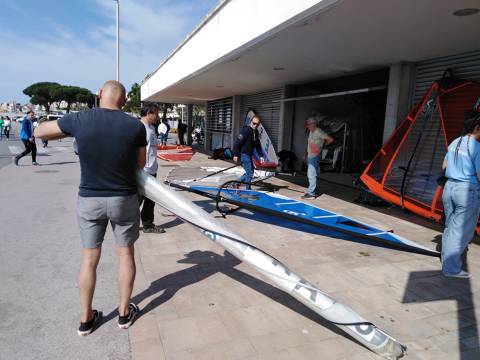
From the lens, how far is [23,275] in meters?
3.42

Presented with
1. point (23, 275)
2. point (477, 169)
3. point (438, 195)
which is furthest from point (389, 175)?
point (23, 275)

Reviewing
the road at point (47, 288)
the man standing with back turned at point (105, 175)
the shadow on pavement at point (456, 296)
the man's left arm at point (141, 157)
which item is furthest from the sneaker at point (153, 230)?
the shadow on pavement at point (456, 296)

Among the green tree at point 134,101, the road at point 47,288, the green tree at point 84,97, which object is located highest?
the green tree at point 84,97

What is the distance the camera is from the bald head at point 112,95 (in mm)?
2422

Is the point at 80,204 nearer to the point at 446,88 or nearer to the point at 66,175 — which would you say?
the point at 446,88

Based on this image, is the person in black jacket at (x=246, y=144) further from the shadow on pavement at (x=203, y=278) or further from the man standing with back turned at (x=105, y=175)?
the man standing with back turned at (x=105, y=175)

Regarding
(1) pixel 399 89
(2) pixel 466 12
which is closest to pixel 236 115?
(1) pixel 399 89

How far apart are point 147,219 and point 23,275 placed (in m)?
1.73

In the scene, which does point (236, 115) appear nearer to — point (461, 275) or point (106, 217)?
point (461, 275)

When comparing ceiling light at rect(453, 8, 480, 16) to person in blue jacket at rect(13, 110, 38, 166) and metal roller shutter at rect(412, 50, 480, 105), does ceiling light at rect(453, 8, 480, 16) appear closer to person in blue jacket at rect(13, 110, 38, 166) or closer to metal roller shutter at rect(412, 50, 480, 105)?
metal roller shutter at rect(412, 50, 480, 105)

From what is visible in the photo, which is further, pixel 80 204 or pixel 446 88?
pixel 446 88

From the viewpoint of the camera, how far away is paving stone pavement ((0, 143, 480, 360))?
94.6 inches

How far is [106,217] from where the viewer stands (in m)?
2.42

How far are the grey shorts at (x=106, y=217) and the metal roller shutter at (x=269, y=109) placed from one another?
10.7 m
